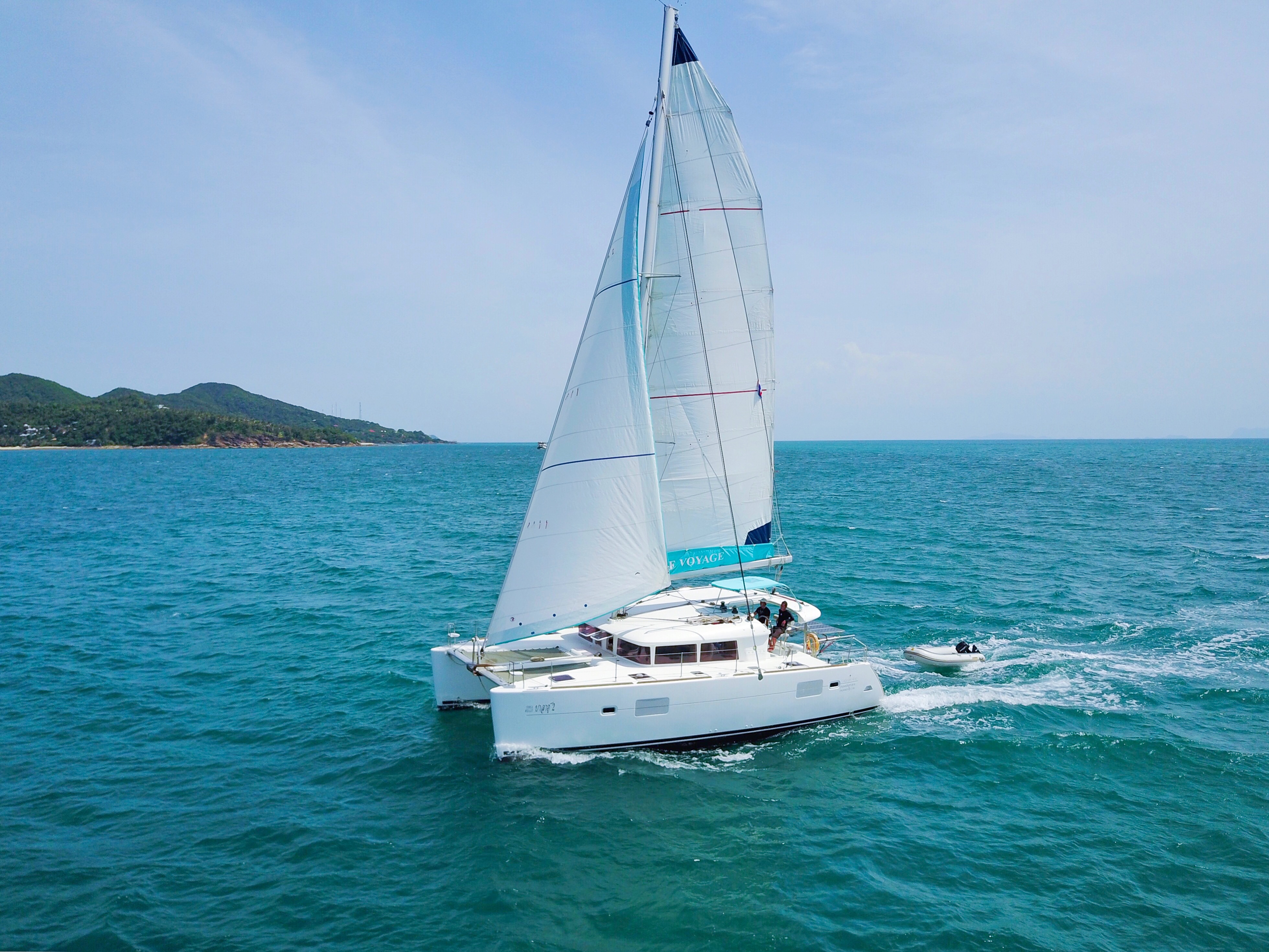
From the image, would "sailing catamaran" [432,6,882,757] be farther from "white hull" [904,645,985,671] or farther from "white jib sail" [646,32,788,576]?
"white hull" [904,645,985,671]

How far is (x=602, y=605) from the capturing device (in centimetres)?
1756

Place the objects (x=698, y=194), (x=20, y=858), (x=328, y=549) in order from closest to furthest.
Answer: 1. (x=20, y=858)
2. (x=698, y=194)
3. (x=328, y=549)

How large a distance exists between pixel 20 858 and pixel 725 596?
16.3 metres

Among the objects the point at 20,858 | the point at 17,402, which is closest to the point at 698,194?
the point at 20,858

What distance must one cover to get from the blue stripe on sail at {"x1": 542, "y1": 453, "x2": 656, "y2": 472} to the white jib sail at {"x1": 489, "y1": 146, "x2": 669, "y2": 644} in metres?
0.02

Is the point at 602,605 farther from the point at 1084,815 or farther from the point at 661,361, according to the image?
the point at 1084,815

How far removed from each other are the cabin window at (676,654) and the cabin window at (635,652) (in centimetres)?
22

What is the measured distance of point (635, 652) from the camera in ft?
58.9

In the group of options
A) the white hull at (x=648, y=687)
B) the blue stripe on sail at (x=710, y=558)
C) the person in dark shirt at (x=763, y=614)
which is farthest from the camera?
the blue stripe on sail at (x=710, y=558)

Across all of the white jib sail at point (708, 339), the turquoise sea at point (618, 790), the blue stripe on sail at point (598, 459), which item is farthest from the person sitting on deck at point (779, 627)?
the blue stripe on sail at point (598, 459)

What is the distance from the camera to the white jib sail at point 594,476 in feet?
56.7

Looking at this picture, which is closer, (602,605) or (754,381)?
→ (602,605)

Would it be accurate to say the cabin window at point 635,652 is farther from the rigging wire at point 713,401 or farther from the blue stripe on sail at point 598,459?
the blue stripe on sail at point 598,459

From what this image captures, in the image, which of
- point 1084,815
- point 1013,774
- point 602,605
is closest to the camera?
point 1084,815
